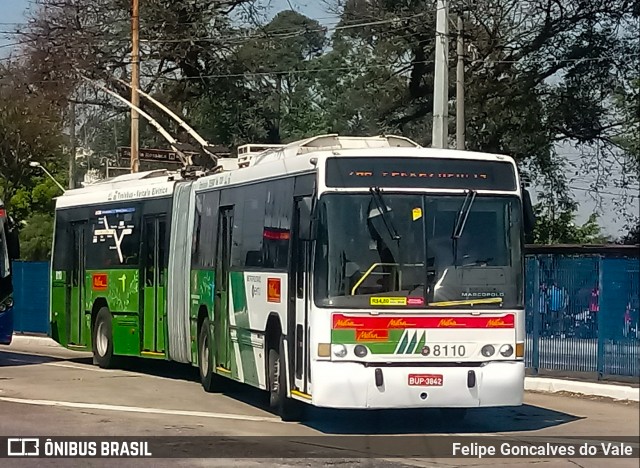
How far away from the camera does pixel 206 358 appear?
16781 millimetres

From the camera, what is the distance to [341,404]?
1198 cm

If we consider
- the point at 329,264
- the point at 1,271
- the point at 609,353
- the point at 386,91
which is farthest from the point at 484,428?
the point at 386,91

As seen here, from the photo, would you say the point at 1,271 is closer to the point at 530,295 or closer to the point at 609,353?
the point at 530,295

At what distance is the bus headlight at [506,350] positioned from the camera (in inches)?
488

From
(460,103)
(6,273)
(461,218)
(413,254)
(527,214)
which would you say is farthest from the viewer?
(6,273)

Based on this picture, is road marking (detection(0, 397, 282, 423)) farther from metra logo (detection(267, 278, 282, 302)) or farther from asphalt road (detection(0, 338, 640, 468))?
metra logo (detection(267, 278, 282, 302))

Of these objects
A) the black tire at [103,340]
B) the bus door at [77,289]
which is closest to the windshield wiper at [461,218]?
the black tire at [103,340]

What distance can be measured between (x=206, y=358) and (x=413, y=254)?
548 cm

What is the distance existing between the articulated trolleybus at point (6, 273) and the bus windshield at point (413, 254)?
10393 mm

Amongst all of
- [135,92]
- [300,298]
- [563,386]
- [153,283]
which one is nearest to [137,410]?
[300,298]

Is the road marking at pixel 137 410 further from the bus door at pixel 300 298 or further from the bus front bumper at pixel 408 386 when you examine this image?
the bus front bumper at pixel 408 386

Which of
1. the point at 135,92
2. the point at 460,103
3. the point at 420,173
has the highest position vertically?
the point at 135,92

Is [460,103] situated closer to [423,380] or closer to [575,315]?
[575,315]

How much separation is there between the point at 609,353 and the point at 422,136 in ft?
50.0
